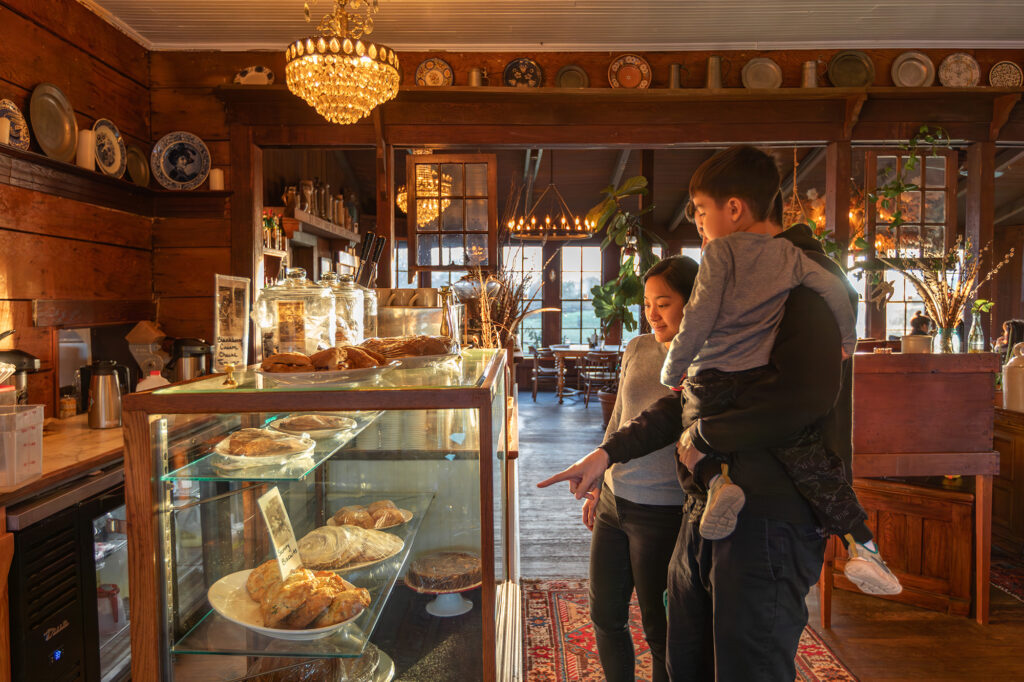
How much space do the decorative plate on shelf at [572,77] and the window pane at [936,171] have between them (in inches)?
98.3

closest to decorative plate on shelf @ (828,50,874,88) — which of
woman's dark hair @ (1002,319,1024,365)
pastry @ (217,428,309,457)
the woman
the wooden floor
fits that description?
woman's dark hair @ (1002,319,1024,365)

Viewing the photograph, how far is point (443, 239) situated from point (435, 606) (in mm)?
3584

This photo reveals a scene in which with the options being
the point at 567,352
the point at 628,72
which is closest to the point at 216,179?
the point at 628,72

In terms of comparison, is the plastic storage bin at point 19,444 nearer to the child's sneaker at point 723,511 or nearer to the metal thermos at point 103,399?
the metal thermos at point 103,399

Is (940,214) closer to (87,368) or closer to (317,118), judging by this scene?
(317,118)

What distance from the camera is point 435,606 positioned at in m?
1.21

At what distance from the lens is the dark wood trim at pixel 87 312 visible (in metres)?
3.00

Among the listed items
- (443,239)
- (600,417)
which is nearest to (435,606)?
(443,239)

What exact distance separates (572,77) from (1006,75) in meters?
2.78

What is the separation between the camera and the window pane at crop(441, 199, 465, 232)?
4.54m

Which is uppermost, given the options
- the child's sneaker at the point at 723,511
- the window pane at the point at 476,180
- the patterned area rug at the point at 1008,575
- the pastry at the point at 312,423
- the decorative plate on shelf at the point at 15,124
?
the window pane at the point at 476,180

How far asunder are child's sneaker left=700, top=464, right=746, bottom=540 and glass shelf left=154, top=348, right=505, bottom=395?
500 mm

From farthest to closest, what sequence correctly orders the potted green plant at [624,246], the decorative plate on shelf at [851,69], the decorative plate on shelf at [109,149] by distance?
1. the potted green plant at [624,246]
2. the decorative plate on shelf at [851,69]
3. the decorative plate on shelf at [109,149]

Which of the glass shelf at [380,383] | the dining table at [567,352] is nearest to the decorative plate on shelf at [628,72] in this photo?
the glass shelf at [380,383]
